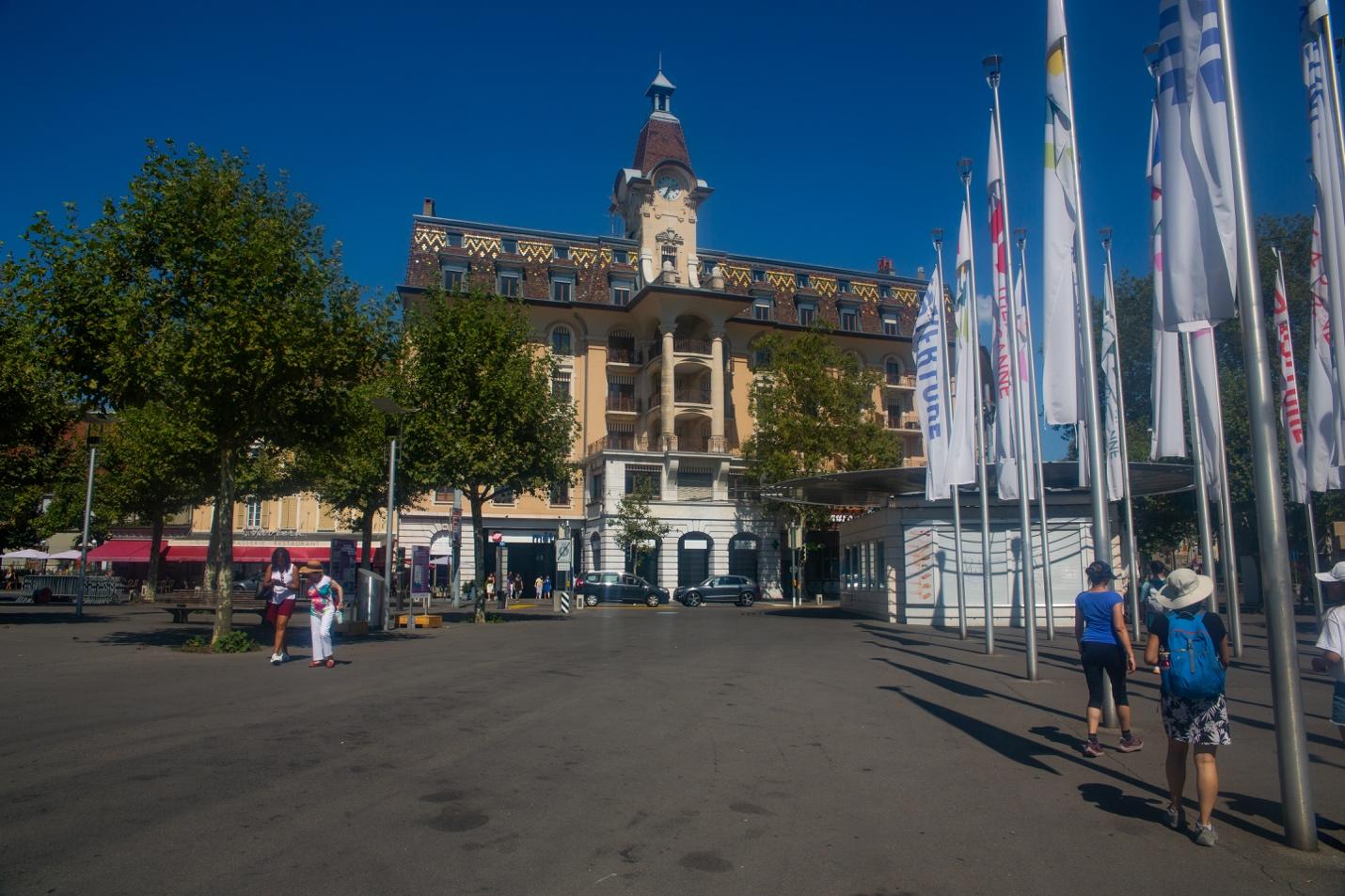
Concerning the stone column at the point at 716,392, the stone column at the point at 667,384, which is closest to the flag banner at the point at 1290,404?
the stone column at the point at 667,384

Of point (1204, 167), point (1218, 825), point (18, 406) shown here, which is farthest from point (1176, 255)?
point (18, 406)

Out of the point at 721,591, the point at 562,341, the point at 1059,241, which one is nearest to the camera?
the point at 1059,241

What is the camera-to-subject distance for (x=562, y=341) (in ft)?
183

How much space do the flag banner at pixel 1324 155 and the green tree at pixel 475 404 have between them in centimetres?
2228

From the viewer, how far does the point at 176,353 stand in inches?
631

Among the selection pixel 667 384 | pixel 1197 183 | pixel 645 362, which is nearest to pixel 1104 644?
pixel 1197 183

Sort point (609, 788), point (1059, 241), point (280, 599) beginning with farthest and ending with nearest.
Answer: point (280, 599)
point (1059, 241)
point (609, 788)

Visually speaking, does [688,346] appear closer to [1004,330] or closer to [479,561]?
[479,561]

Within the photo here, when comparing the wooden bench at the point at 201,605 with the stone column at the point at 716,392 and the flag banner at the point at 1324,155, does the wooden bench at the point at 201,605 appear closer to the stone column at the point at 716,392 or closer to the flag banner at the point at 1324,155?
the flag banner at the point at 1324,155

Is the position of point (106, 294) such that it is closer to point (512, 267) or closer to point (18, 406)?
point (18, 406)

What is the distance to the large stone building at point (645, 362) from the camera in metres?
52.8

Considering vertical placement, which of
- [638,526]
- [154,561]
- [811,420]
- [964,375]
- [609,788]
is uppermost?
[811,420]

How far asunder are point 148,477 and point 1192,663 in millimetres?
43341

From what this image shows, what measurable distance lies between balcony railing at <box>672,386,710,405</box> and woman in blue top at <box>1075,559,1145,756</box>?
4485cm
